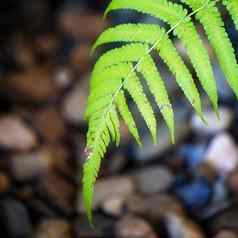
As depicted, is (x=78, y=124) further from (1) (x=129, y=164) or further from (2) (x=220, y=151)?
(2) (x=220, y=151)

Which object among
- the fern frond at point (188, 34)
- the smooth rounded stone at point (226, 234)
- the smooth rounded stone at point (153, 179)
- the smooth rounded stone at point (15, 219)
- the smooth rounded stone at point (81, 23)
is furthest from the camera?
the smooth rounded stone at point (81, 23)

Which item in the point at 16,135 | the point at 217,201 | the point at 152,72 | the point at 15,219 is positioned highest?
the point at 152,72

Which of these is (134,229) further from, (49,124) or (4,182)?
(49,124)

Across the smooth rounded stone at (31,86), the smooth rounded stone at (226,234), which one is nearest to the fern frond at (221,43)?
the smooth rounded stone at (226,234)

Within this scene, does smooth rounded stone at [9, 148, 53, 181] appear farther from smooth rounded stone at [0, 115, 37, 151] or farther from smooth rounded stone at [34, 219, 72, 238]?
smooth rounded stone at [34, 219, 72, 238]

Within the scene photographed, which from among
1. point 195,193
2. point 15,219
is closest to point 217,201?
point 195,193

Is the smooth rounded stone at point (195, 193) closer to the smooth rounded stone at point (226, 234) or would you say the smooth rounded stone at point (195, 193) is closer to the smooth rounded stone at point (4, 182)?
the smooth rounded stone at point (226, 234)
